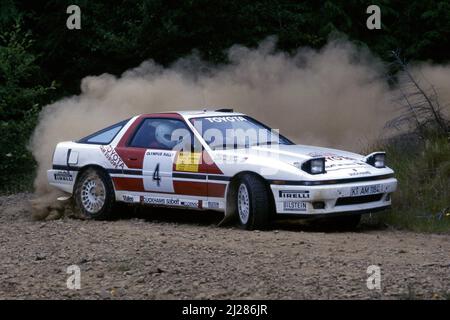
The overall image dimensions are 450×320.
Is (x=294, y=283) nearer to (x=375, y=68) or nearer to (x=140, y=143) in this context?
(x=140, y=143)

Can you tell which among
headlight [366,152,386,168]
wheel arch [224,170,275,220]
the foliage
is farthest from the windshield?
the foliage

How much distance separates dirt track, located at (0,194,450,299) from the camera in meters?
6.93

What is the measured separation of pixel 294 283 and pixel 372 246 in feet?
7.30

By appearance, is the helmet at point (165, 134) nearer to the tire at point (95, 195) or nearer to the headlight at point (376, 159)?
the tire at point (95, 195)

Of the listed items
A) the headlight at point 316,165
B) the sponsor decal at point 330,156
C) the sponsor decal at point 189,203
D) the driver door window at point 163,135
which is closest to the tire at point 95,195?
the driver door window at point 163,135

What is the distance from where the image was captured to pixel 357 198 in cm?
1023

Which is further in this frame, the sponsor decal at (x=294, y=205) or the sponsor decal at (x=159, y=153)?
the sponsor decal at (x=159, y=153)

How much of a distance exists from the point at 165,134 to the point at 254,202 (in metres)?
1.89

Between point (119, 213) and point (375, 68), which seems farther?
point (375, 68)

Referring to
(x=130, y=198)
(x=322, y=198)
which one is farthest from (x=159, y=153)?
(x=322, y=198)

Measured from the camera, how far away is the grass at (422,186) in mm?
10984

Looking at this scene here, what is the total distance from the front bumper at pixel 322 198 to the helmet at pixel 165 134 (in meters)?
1.71

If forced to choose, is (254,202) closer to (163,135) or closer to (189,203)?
(189,203)
